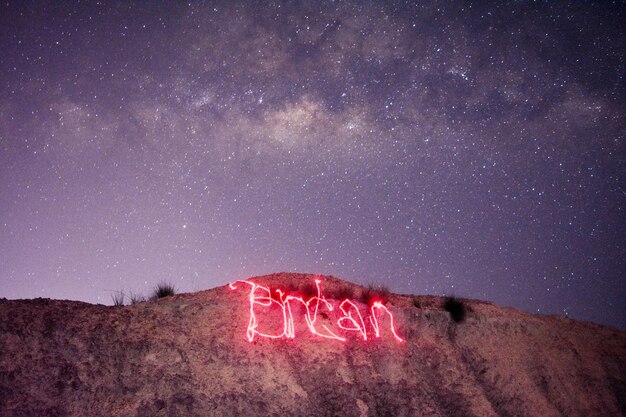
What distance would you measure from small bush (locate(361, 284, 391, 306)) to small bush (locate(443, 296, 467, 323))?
1785mm

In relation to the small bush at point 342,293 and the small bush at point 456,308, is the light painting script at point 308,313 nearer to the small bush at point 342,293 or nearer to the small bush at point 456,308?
the small bush at point 342,293

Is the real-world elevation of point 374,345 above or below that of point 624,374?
above

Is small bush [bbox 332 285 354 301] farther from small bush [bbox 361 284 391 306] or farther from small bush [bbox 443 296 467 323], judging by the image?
small bush [bbox 443 296 467 323]

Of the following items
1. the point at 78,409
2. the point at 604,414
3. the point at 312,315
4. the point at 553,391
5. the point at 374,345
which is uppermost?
the point at 312,315

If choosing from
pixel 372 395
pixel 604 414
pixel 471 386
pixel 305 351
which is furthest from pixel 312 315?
pixel 604 414

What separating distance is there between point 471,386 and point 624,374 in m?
6.95

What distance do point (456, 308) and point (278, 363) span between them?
5.82 meters

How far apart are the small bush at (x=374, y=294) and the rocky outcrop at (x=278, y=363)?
0.21 meters

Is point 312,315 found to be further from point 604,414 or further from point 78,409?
point 604,414

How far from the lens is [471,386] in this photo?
1105cm

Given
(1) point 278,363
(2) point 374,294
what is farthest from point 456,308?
(1) point 278,363

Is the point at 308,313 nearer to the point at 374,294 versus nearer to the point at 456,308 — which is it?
the point at 374,294

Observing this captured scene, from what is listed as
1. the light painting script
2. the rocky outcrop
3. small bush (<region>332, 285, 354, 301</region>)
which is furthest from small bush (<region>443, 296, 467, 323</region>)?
small bush (<region>332, 285, 354, 301</region>)

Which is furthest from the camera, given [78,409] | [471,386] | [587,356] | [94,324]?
[587,356]
